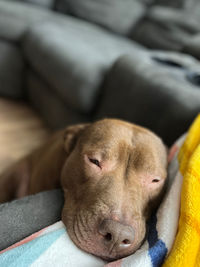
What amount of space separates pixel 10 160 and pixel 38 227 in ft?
5.77

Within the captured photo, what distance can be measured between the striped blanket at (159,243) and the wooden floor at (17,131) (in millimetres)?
→ 1737

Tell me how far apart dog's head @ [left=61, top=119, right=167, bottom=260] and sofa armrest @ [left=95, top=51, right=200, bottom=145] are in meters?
0.40

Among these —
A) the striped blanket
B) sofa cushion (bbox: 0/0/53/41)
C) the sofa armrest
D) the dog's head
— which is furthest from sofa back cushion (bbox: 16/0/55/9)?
the striped blanket

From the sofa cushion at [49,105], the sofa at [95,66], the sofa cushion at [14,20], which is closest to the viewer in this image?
the sofa at [95,66]

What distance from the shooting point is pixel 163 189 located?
61.8 inches

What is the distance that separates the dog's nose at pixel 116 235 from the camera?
1187 mm

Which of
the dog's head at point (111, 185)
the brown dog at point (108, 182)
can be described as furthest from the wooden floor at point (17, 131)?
the dog's head at point (111, 185)

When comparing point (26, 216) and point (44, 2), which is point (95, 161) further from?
point (44, 2)

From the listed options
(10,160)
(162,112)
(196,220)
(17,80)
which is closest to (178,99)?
(162,112)

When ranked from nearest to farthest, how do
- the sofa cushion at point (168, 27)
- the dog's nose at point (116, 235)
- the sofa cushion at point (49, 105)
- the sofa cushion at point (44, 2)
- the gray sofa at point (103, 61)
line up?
1. the dog's nose at point (116, 235)
2. the gray sofa at point (103, 61)
3. the sofa cushion at point (49, 105)
4. the sofa cushion at point (168, 27)
5. the sofa cushion at point (44, 2)

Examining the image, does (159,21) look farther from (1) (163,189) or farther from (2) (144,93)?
(1) (163,189)

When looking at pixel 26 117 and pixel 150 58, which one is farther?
pixel 26 117

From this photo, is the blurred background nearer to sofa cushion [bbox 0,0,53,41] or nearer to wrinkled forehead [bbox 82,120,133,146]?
sofa cushion [bbox 0,0,53,41]

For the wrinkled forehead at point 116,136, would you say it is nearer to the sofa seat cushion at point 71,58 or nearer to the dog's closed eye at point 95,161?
the dog's closed eye at point 95,161
